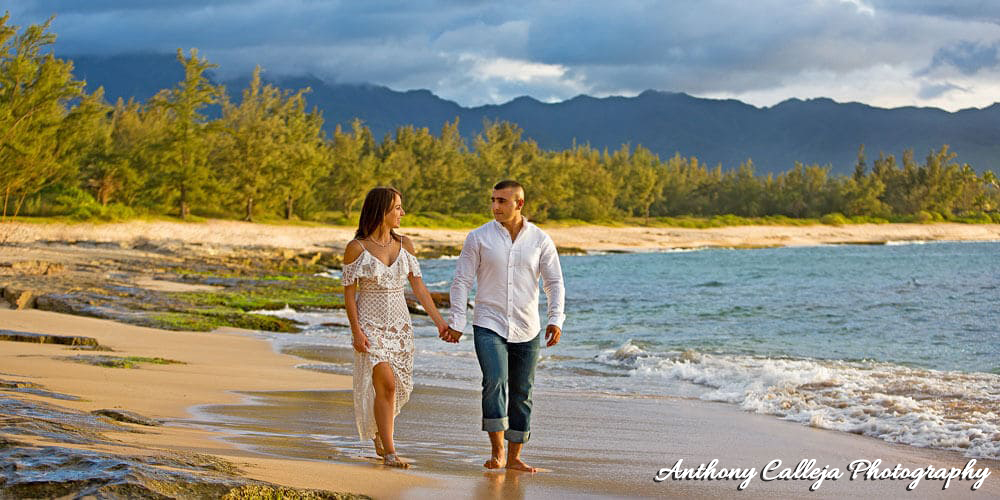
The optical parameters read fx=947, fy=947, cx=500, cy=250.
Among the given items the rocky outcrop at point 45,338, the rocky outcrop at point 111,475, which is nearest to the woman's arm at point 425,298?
the rocky outcrop at point 111,475

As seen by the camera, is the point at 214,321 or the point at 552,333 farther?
the point at 214,321

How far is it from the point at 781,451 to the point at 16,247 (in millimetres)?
28943

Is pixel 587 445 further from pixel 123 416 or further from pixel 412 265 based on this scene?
pixel 123 416

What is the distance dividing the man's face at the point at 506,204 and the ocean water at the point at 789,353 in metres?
4.22

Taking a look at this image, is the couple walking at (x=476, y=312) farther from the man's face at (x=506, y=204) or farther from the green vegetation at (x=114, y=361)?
the green vegetation at (x=114, y=361)

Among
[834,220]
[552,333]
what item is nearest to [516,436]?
[552,333]

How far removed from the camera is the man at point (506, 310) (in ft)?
19.5

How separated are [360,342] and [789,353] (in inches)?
447

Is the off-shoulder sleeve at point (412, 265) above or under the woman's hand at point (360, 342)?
above

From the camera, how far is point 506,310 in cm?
596

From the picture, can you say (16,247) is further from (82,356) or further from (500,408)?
(500,408)

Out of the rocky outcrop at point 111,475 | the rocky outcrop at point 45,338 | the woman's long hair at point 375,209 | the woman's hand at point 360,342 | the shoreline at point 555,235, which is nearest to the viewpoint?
the rocky outcrop at point 111,475

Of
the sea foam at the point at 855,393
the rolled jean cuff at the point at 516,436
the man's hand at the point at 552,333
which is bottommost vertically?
the sea foam at the point at 855,393

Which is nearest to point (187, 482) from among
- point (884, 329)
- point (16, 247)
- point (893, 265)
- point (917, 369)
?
point (917, 369)
